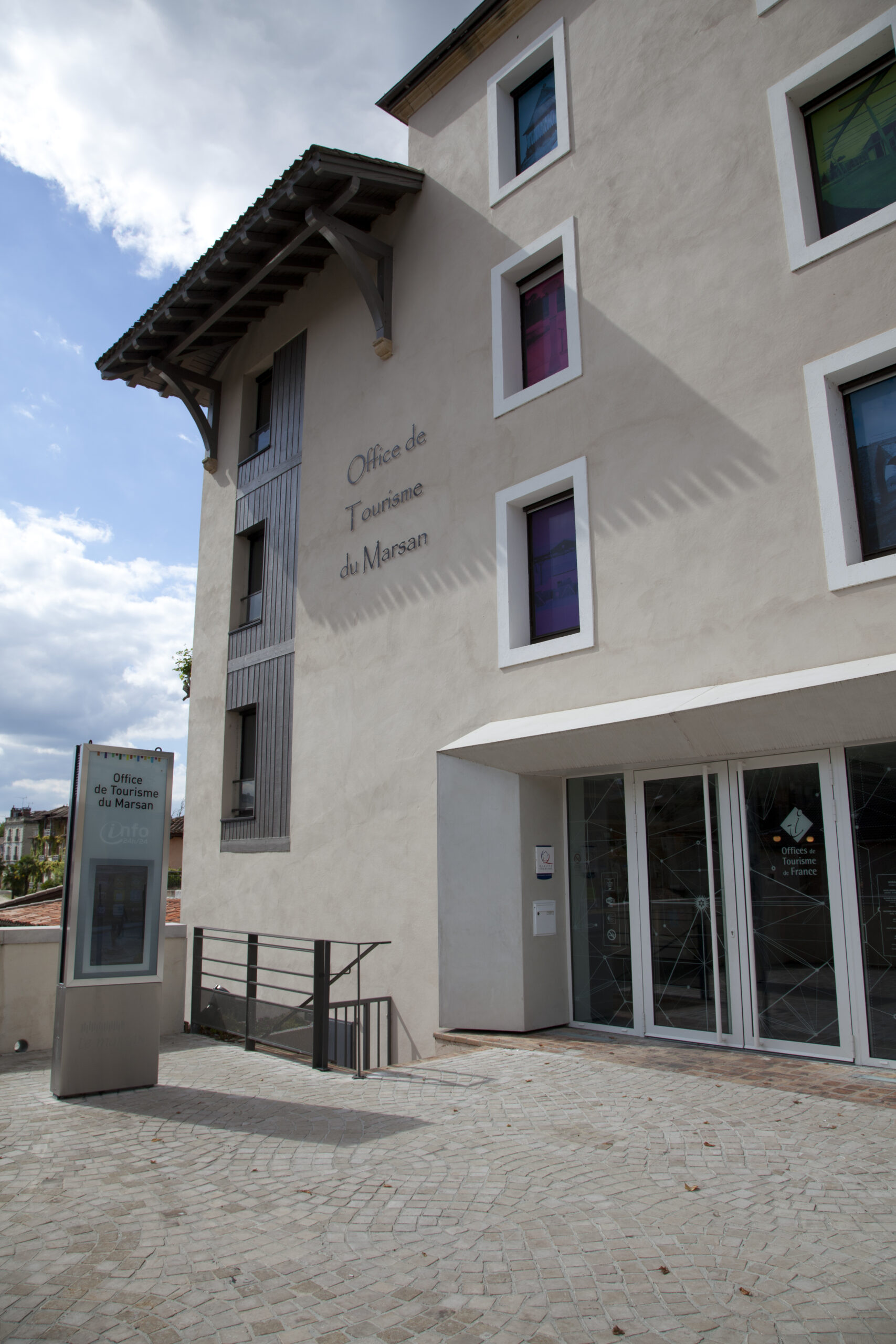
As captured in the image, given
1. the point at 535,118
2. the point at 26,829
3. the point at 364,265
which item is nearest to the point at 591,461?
the point at 535,118

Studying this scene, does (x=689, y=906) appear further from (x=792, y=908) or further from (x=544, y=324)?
(x=544, y=324)

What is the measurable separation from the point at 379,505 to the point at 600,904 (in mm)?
5610

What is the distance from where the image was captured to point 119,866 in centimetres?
700

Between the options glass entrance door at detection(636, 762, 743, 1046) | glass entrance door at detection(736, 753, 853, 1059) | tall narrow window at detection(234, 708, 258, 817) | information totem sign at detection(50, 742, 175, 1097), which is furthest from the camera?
tall narrow window at detection(234, 708, 258, 817)

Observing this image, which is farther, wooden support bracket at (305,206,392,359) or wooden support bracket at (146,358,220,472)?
wooden support bracket at (146,358,220,472)

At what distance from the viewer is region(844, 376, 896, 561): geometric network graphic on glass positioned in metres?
6.77

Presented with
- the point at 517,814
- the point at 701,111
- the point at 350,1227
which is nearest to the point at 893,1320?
the point at 350,1227

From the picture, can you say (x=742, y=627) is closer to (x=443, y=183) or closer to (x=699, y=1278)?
(x=699, y=1278)

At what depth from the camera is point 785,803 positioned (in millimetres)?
7340

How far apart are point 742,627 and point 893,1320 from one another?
4995 mm

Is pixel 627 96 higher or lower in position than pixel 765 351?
higher

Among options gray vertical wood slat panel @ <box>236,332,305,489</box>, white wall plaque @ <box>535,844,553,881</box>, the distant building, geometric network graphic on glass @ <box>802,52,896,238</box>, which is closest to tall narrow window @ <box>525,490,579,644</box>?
white wall plaque @ <box>535,844,553,881</box>

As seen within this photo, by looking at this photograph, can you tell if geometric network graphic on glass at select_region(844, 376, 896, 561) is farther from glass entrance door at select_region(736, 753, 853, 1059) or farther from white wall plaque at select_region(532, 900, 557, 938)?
white wall plaque at select_region(532, 900, 557, 938)

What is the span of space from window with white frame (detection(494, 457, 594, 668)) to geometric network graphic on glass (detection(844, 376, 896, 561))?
2456mm
